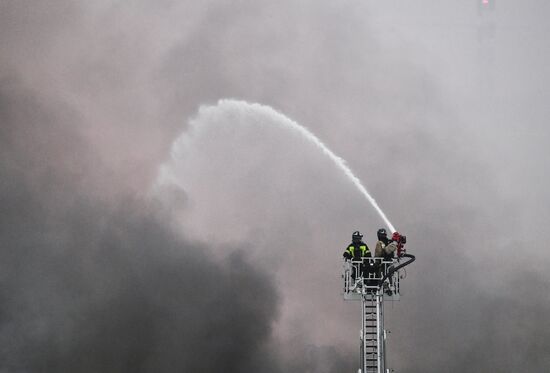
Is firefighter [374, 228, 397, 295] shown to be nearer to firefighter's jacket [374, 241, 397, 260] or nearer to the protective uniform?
firefighter's jacket [374, 241, 397, 260]

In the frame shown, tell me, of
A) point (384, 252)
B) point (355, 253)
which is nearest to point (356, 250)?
point (355, 253)

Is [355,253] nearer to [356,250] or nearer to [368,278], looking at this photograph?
[356,250]

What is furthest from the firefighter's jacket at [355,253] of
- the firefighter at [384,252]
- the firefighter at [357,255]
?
the firefighter at [384,252]

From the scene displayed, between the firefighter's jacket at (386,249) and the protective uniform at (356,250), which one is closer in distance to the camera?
the firefighter's jacket at (386,249)

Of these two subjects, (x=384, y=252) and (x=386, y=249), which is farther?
(x=384, y=252)

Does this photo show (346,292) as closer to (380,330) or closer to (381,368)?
(380,330)

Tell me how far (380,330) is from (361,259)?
2749 millimetres

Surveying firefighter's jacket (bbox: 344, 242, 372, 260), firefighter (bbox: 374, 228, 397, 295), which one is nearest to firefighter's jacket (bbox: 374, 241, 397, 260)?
firefighter (bbox: 374, 228, 397, 295)

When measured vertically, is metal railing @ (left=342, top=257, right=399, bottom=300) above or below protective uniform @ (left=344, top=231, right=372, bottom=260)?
below

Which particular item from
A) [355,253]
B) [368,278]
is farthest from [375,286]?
[355,253]

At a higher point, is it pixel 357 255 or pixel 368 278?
pixel 357 255

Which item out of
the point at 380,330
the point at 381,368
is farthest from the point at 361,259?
the point at 381,368

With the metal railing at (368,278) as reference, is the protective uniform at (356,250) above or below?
above

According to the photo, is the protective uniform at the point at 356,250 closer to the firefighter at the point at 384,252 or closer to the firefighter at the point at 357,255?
the firefighter at the point at 357,255
